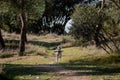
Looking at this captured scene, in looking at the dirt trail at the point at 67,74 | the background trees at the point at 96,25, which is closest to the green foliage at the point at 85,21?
the background trees at the point at 96,25

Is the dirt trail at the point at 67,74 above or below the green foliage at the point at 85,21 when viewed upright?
below

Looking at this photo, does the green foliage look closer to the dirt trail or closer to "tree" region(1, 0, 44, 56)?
"tree" region(1, 0, 44, 56)

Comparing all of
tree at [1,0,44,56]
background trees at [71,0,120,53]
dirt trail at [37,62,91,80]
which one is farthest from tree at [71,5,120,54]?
dirt trail at [37,62,91,80]

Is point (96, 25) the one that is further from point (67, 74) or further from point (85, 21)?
point (67, 74)

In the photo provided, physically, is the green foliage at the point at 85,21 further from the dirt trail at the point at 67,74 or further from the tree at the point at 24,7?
the dirt trail at the point at 67,74

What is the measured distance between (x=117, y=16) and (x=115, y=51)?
122 inches

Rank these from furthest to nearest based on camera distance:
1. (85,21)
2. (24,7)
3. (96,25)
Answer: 1. (24,7)
2. (96,25)
3. (85,21)

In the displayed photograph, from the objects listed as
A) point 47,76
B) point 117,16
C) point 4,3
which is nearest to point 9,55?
point 4,3

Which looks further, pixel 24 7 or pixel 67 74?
pixel 24 7

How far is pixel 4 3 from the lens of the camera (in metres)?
35.2

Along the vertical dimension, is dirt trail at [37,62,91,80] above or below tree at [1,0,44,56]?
below

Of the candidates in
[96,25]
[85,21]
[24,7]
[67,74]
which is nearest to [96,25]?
[96,25]

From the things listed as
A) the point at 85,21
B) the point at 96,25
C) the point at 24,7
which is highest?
the point at 24,7

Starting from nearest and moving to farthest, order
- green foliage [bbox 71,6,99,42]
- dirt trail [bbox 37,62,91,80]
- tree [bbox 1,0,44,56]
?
dirt trail [bbox 37,62,91,80]
green foliage [bbox 71,6,99,42]
tree [bbox 1,0,44,56]
